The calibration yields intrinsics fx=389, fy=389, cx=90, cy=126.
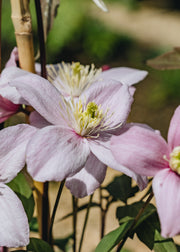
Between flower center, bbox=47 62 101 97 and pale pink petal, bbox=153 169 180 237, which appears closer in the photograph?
pale pink petal, bbox=153 169 180 237

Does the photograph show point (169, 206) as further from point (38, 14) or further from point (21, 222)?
point (38, 14)

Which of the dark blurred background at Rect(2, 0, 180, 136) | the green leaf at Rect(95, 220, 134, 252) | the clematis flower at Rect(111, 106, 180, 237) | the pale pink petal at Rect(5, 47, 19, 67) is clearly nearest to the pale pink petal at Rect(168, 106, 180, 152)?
the clematis flower at Rect(111, 106, 180, 237)

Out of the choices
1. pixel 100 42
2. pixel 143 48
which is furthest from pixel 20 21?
pixel 143 48

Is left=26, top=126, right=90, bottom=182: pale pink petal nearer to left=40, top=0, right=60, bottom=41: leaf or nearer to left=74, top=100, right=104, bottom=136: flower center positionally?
left=74, top=100, right=104, bottom=136: flower center

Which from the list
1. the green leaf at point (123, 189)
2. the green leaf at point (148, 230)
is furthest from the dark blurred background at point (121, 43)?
the green leaf at point (148, 230)

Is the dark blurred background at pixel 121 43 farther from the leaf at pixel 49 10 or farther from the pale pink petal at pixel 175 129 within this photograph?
the pale pink petal at pixel 175 129

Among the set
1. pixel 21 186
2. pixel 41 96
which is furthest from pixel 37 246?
pixel 41 96
